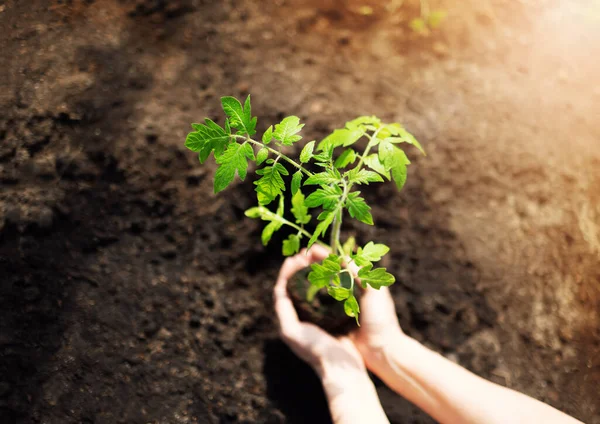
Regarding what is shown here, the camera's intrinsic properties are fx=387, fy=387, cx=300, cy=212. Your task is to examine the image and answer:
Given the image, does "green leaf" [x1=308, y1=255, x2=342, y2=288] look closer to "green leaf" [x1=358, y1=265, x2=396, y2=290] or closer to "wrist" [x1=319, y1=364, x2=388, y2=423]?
"green leaf" [x1=358, y1=265, x2=396, y2=290]

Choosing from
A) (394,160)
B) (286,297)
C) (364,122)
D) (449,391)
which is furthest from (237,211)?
(449,391)

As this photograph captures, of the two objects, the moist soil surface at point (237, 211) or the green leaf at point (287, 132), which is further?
the moist soil surface at point (237, 211)

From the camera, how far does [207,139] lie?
86cm

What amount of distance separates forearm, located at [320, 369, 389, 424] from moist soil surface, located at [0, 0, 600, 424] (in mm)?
208

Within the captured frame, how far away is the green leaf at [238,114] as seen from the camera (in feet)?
2.81

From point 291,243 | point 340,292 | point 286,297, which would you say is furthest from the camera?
point 286,297

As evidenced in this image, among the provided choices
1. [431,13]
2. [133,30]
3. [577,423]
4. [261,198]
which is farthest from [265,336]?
[431,13]

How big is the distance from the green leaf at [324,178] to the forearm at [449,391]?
71 centimetres

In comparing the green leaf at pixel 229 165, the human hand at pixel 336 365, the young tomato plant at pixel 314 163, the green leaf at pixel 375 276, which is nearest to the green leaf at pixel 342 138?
the young tomato plant at pixel 314 163

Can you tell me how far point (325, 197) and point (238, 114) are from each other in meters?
0.27

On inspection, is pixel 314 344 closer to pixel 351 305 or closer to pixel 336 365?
pixel 336 365

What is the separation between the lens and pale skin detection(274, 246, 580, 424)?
1.15 m

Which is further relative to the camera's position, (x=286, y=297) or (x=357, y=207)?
(x=286, y=297)

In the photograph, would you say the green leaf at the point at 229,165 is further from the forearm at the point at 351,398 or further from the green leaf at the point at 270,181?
the forearm at the point at 351,398
